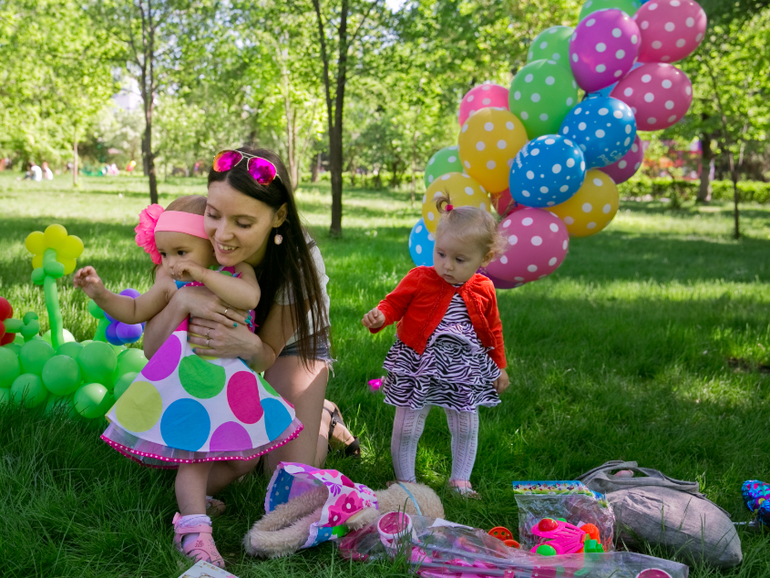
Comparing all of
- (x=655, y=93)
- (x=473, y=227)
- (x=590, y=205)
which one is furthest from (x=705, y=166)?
(x=473, y=227)

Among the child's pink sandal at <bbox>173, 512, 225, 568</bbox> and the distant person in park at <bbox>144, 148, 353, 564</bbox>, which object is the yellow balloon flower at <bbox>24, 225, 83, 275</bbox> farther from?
the child's pink sandal at <bbox>173, 512, 225, 568</bbox>

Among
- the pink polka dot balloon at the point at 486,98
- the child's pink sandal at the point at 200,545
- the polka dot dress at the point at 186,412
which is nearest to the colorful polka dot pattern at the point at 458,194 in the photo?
the pink polka dot balloon at the point at 486,98

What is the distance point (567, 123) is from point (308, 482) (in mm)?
2774

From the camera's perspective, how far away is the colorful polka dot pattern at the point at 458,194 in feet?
12.7

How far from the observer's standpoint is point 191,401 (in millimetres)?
1933

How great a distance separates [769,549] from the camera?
82.0 inches

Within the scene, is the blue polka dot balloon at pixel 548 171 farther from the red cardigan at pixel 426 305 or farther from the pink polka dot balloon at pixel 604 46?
the red cardigan at pixel 426 305

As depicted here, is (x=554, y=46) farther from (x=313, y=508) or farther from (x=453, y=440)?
(x=313, y=508)

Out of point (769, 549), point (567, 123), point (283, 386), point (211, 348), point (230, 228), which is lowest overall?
point (769, 549)

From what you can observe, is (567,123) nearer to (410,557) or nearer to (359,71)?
(410,557)

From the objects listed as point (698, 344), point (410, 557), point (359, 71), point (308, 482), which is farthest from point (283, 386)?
point (359, 71)

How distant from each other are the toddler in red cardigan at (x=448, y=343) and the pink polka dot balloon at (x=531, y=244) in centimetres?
116

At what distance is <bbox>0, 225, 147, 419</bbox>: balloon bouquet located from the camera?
8.29 ft

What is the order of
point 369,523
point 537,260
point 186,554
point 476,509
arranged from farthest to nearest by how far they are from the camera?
point 537,260 → point 476,509 → point 369,523 → point 186,554
